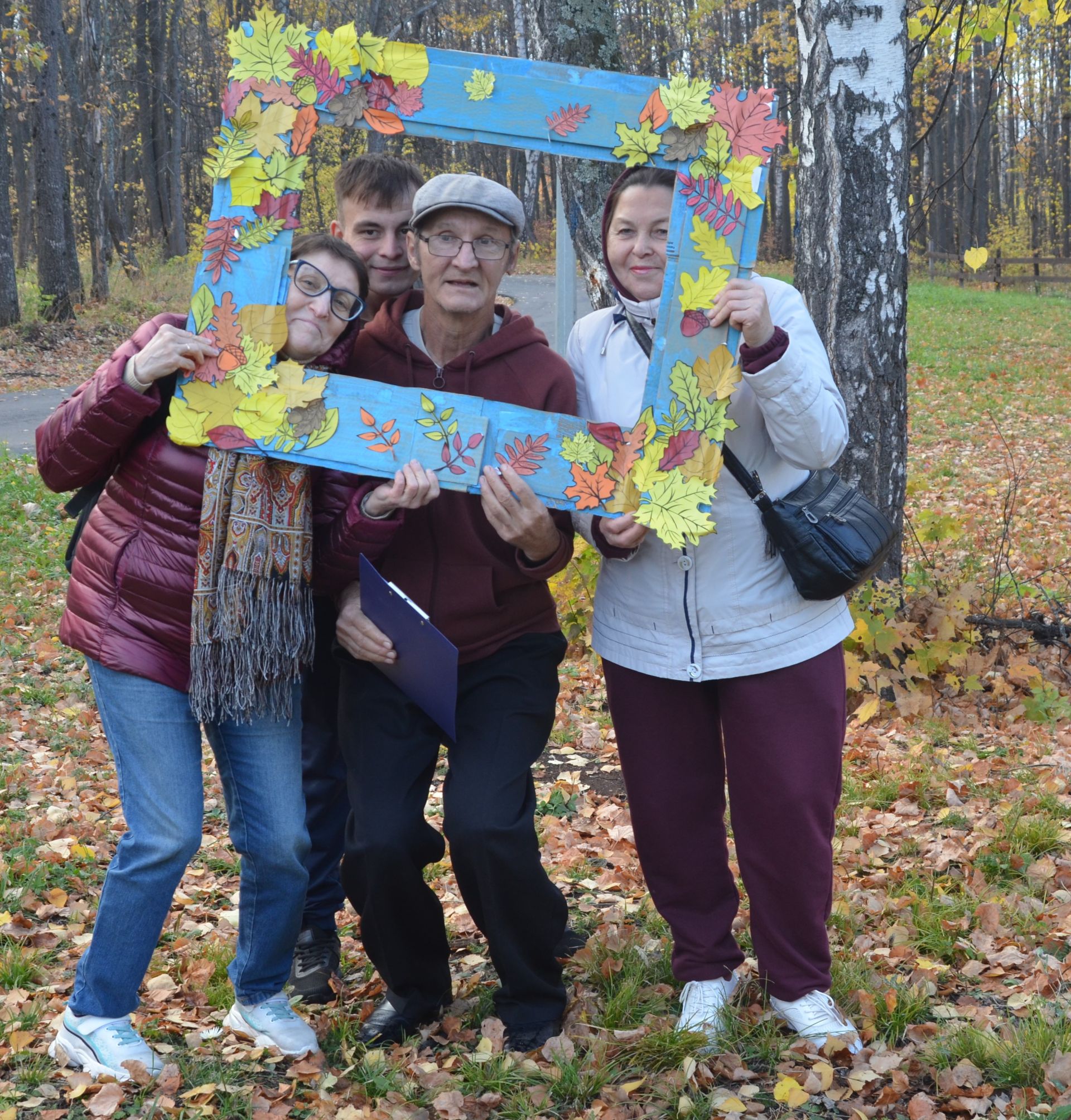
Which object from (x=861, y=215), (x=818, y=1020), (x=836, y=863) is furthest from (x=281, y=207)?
(x=861, y=215)

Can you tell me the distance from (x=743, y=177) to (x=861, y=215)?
2.93 meters

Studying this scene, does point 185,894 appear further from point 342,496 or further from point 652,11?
point 652,11

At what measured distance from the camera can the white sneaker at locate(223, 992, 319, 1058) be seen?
10.2 feet

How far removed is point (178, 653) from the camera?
9.28ft

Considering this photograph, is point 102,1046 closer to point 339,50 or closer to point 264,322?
point 264,322

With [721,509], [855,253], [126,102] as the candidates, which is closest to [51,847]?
[721,509]

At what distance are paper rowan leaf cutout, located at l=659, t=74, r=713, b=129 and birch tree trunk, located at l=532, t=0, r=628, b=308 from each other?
10.3 feet

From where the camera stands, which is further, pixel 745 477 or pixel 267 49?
pixel 745 477

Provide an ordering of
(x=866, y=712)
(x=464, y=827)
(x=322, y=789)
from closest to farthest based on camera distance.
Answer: (x=464, y=827) < (x=322, y=789) < (x=866, y=712)

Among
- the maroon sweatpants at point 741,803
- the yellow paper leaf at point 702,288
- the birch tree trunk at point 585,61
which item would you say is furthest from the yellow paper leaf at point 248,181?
the birch tree trunk at point 585,61

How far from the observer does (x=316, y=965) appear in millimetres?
3551

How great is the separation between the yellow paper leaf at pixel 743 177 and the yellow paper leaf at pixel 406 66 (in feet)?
2.57

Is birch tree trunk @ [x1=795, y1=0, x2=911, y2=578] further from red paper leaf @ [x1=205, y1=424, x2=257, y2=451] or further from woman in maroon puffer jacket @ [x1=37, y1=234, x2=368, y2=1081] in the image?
red paper leaf @ [x1=205, y1=424, x2=257, y2=451]

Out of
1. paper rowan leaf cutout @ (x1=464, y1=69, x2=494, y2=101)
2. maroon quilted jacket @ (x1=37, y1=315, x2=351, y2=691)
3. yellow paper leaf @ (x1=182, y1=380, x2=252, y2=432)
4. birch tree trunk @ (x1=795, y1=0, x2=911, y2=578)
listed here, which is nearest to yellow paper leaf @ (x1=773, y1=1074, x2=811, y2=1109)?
maroon quilted jacket @ (x1=37, y1=315, x2=351, y2=691)
